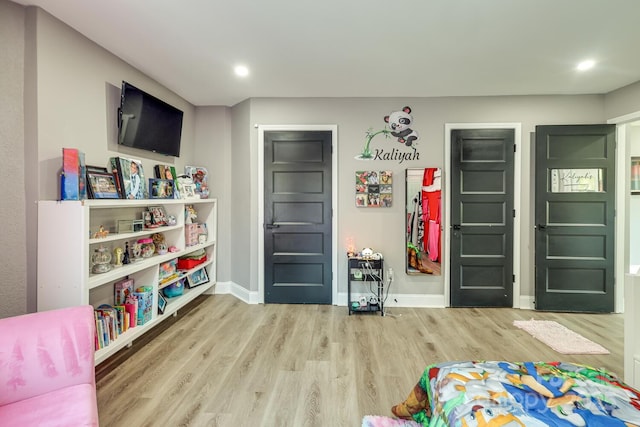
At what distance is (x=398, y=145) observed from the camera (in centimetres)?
354

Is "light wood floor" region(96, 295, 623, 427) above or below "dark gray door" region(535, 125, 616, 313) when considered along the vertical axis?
below

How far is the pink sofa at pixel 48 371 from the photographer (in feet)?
3.85

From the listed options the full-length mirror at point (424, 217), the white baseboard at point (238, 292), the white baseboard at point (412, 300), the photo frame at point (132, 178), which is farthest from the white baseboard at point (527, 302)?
the photo frame at point (132, 178)

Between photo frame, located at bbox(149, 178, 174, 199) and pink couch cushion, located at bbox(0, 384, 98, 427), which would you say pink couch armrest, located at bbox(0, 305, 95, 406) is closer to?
pink couch cushion, located at bbox(0, 384, 98, 427)

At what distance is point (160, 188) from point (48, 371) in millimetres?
1937

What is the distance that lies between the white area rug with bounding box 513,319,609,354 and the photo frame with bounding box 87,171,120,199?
13.1 ft

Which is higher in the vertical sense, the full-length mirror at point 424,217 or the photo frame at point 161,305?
the full-length mirror at point 424,217

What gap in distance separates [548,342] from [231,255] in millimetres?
3596

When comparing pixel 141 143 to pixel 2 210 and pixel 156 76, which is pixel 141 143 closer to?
pixel 156 76

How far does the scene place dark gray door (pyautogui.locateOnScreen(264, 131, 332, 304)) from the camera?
3.55m

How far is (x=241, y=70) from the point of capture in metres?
2.81

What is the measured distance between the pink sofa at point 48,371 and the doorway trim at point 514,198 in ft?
11.1

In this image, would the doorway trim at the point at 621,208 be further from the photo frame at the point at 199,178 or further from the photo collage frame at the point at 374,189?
the photo frame at the point at 199,178

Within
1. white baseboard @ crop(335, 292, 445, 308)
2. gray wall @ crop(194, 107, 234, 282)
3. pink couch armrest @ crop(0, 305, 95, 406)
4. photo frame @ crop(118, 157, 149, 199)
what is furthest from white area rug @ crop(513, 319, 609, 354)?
photo frame @ crop(118, 157, 149, 199)
